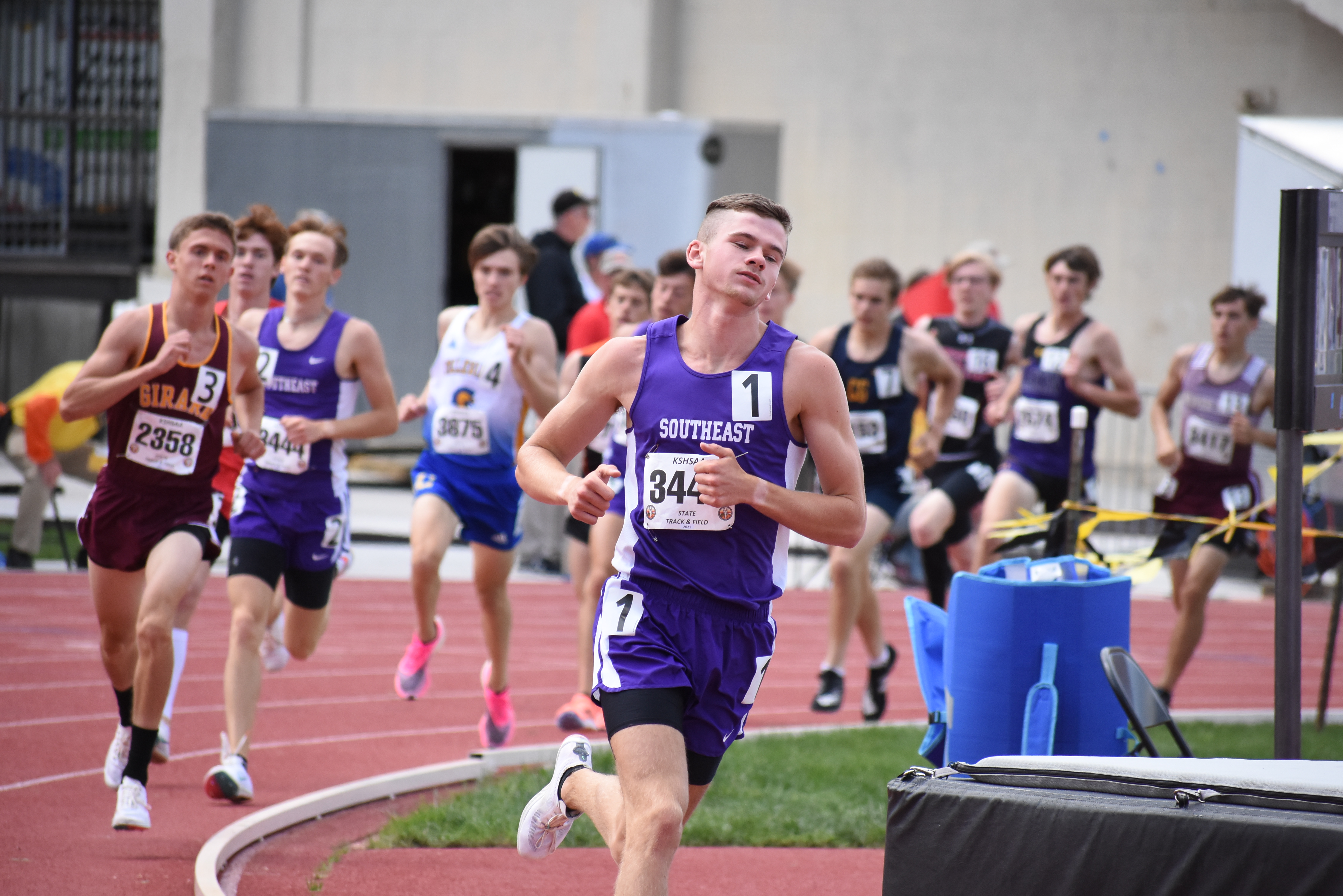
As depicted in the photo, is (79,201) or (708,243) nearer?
(708,243)

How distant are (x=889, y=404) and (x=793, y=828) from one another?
3.05m

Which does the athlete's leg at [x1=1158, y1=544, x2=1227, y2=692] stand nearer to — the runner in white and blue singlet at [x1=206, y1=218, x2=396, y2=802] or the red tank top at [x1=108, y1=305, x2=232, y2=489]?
the runner in white and blue singlet at [x1=206, y1=218, x2=396, y2=802]

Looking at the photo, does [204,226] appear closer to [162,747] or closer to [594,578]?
[162,747]

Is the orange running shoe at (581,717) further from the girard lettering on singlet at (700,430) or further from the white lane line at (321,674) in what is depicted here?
the girard lettering on singlet at (700,430)

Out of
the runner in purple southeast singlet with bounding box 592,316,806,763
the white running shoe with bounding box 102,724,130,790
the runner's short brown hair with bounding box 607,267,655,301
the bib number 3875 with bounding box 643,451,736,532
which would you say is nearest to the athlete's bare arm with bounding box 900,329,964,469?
the runner's short brown hair with bounding box 607,267,655,301

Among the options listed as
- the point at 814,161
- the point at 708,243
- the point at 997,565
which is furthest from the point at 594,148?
the point at 708,243

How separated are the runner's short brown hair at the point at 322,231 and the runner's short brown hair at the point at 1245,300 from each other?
→ 482 cm

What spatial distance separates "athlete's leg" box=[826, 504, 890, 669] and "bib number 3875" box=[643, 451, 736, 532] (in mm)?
3995

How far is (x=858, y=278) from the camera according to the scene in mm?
8273

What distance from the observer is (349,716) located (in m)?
7.83

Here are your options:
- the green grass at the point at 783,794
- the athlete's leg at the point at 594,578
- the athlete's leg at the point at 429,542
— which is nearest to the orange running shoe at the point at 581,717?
the athlete's leg at the point at 594,578

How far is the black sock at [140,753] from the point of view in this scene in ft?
17.7

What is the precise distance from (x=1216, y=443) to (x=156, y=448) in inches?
226

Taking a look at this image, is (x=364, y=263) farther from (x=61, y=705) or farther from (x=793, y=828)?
(x=793, y=828)
